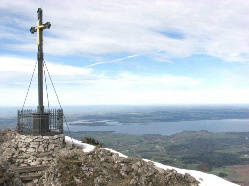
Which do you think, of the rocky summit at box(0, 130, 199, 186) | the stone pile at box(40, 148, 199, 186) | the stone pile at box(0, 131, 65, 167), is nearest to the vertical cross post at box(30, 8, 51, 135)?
the stone pile at box(0, 131, 65, 167)

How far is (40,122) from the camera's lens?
14.4 m

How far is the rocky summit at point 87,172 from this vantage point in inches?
429

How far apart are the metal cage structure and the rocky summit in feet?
6.57

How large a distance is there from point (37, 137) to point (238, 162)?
119205 millimetres

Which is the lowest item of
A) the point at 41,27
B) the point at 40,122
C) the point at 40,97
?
the point at 40,122

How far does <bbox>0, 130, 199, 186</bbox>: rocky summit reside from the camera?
10.9 meters

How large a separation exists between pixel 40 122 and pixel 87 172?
5.21m

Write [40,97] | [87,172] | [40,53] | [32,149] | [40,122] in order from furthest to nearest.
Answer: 1. [40,53]
2. [40,97]
3. [40,122]
4. [32,149]
5. [87,172]

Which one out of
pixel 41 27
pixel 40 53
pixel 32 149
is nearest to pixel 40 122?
pixel 32 149

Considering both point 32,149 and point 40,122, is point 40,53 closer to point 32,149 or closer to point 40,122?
point 40,122

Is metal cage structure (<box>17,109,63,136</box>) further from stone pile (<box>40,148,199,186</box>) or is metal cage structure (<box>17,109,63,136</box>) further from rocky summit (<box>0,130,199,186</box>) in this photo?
stone pile (<box>40,148,199,186</box>)

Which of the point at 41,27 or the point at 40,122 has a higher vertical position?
the point at 41,27

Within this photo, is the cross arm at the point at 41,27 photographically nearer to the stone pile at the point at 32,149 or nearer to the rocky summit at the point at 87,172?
the stone pile at the point at 32,149

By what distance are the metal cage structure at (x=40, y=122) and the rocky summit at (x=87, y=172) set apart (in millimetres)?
2002
